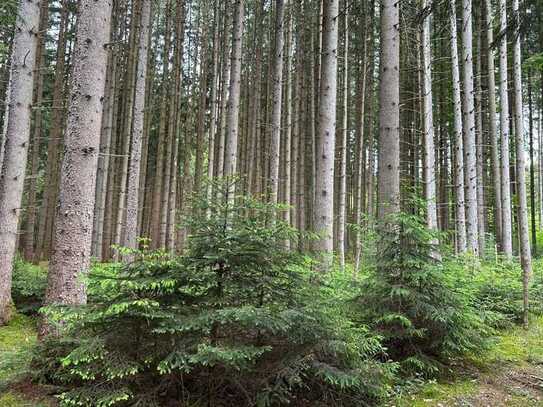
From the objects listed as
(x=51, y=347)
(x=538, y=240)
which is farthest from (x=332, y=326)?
(x=538, y=240)

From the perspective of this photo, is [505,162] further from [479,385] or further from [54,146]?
[54,146]

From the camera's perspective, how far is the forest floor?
335 cm

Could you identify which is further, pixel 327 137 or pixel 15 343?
pixel 327 137

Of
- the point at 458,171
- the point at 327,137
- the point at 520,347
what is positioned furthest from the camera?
the point at 458,171

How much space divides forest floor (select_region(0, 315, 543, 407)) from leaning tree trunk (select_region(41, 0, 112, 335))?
69cm

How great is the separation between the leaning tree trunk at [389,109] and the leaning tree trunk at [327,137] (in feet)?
3.66

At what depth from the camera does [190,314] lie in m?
3.25

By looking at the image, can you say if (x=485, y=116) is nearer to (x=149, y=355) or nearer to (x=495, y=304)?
(x=495, y=304)

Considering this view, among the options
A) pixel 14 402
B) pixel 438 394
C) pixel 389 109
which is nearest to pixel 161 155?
pixel 389 109

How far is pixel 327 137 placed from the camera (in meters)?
7.12

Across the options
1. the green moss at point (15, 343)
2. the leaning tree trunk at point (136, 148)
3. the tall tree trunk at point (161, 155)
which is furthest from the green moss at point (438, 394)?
the tall tree trunk at point (161, 155)

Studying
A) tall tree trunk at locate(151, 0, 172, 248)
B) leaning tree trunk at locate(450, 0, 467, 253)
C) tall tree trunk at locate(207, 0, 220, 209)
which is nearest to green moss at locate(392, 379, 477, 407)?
→ leaning tree trunk at locate(450, 0, 467, 253)

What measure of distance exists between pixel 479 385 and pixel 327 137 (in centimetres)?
437

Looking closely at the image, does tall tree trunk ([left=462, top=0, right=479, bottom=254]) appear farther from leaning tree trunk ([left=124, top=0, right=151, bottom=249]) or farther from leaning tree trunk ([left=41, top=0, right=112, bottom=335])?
leaning tree trunk ([left=41, top=0, right=112, bottom=335])
